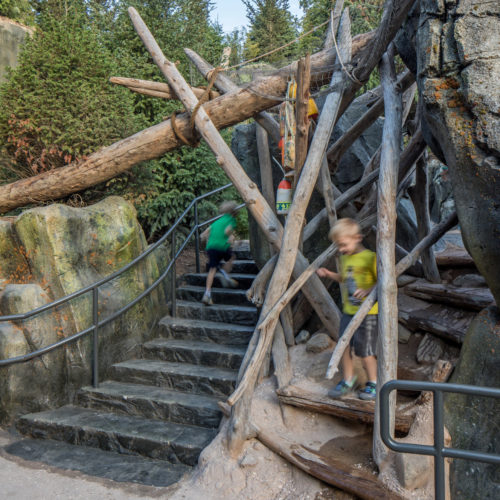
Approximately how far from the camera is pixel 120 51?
9.16m

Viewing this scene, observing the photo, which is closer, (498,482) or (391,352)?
(498,482)

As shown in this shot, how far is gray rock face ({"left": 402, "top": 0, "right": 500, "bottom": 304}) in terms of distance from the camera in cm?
309

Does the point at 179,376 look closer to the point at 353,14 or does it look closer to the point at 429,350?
the point at 429,350

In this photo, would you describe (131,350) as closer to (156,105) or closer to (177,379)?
(177,379)

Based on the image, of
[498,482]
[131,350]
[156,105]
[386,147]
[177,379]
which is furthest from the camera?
[156,105]

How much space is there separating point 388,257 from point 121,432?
9.39 ft

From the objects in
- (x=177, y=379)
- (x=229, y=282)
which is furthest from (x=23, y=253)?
(x=229, y=282)

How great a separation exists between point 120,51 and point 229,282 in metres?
5.22

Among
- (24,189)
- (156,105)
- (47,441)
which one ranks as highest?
(156,105)

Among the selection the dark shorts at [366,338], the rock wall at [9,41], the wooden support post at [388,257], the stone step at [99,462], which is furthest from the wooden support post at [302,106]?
the rock wall at [9,41]

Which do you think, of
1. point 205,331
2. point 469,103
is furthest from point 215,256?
point 469,103

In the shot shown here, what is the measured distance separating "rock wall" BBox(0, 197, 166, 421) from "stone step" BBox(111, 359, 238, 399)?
0.89ft

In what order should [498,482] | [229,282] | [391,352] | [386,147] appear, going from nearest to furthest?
[498,482] < [391,352] < [386,147] < [229,282]

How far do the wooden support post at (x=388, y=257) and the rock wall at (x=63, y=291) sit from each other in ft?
10.6
